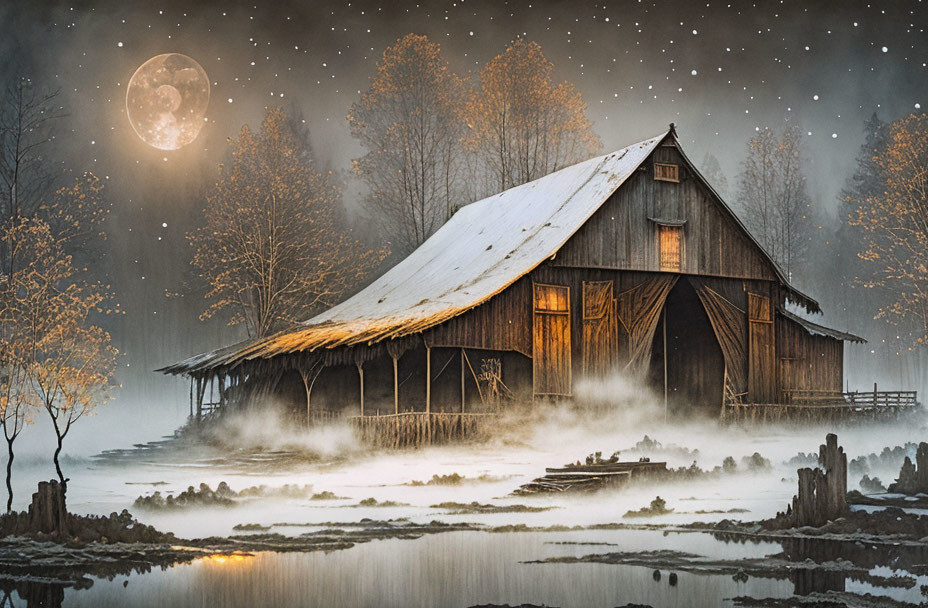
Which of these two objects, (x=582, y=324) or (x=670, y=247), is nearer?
(x=582, y=324)

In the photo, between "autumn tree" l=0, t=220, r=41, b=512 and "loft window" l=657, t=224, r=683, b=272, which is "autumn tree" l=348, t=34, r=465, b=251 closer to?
"autumn tree" l=0, t=220, r=41, b=512

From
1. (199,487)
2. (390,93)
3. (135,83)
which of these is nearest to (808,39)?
(390,93)

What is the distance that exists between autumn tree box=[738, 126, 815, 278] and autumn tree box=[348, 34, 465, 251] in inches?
578

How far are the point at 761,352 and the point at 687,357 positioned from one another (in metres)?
2.29

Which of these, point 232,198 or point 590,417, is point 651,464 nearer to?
point 590,417

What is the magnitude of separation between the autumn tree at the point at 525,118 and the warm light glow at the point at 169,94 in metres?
14.3

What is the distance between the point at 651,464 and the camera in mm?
24078

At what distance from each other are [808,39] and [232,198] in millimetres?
33253

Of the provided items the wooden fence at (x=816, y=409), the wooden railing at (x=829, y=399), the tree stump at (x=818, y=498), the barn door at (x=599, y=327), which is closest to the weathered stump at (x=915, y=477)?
the tree stump at (x=818, y=498)

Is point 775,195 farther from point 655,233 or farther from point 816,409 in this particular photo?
point 655,233

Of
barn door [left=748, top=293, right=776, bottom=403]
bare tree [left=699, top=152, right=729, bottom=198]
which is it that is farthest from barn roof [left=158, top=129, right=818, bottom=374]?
bare tree [left=699, top=152, right=729, bottom=198]

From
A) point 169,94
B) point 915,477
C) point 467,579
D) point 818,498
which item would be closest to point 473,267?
point 915,477

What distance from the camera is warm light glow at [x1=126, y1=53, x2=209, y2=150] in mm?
51781

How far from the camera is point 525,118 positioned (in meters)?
49.3
